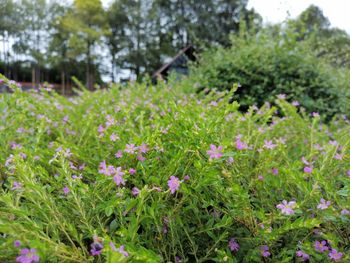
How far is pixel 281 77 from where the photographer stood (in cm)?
530

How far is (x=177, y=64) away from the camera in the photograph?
17.7m

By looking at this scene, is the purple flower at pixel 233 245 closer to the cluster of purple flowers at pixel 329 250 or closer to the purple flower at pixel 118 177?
the cluster of purple flowers at pixel 329 250

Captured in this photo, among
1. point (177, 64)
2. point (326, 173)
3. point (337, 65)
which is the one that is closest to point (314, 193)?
point (326, 173)

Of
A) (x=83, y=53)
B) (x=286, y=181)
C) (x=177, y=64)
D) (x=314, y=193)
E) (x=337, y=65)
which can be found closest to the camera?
(x=314, y=193)

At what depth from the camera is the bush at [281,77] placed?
16.6ft

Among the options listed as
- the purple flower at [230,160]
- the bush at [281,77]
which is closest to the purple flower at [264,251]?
the purple flower at [230,160]

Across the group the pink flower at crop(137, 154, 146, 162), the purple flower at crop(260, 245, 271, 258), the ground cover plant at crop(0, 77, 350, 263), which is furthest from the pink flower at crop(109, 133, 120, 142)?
the purple flower at crop(260, 245, 271, 258)

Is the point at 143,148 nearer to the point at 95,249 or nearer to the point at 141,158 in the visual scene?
the point at 141,158

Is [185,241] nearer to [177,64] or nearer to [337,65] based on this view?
[337,65]

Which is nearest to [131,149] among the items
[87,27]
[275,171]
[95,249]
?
[95,249]

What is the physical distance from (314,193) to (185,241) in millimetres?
505

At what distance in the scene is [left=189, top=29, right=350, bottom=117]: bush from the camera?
506cm

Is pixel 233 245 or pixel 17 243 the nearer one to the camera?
pixel 17 243

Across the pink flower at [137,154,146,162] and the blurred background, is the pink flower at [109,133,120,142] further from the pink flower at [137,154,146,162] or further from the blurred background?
the blurred background
